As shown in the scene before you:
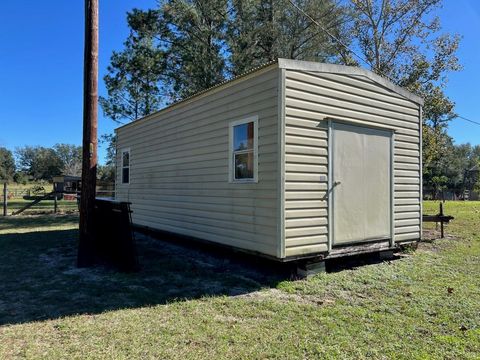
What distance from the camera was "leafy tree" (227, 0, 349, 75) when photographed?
15930 millimetres

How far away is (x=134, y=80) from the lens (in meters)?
18.5

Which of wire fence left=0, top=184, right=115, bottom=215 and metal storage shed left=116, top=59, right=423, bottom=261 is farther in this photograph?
wire fence left=0, top=184, right=115, bottom=215

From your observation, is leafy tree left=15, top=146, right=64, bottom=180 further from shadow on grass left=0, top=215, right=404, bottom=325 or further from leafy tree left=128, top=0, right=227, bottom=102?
shadow on grass left=0, top=215, right=404, bottom=325

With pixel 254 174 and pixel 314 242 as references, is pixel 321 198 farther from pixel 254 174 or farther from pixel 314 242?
pixel 254 174

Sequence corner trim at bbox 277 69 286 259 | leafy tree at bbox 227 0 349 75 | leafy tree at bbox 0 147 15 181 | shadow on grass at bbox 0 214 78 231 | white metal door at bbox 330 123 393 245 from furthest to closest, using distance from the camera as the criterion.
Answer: leafy tree at bbox 0 147 15 181 < leafy tree at bbox 227 0 349 75 < shadow on grass at bbox 0 214 78 231 < white metal door at bbox 330 123 393 245 < corner trim at bbox 277 69 286 259

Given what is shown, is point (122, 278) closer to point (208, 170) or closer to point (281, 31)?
point (208, 170)

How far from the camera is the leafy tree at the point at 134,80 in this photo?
17.3 meters

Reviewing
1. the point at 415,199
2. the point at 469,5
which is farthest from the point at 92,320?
the point at 469,5

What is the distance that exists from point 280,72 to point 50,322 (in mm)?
3956

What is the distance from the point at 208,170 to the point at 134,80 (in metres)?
13.5

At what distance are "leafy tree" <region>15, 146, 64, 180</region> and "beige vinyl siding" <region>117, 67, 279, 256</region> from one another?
6422 centimetres

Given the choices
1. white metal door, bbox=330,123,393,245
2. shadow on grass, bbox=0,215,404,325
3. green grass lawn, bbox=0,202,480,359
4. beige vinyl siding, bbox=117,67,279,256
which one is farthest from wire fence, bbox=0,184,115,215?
white metal door, bbox=330,123,393,245

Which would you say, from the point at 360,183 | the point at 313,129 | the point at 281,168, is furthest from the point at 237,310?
the point at 360,183

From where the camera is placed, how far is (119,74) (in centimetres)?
1878
